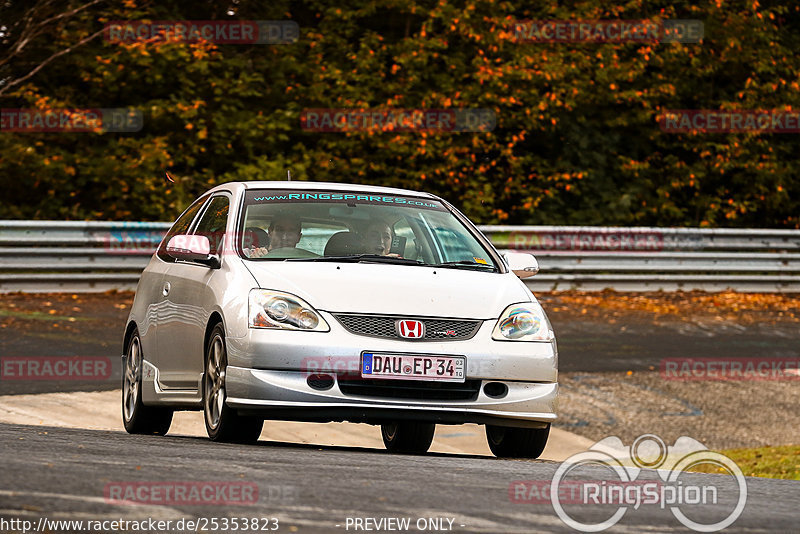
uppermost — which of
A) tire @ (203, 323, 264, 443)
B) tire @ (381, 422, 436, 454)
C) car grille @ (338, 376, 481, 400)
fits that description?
car grille @ (338, 376, 481, 400)

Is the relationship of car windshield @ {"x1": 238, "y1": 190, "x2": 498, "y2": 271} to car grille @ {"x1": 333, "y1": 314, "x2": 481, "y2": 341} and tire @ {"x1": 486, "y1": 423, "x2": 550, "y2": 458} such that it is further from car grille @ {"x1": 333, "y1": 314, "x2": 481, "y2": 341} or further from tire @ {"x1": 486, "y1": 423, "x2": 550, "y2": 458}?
tire @ {"x1": 486, "y1": 423, "x2": 550, "y2": 458}

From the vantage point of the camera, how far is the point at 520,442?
856cm

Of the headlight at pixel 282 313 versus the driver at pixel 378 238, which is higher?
the headlight at pixel 282 313

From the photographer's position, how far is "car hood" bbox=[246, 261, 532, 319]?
783 cm

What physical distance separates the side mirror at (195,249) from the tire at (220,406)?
443mm

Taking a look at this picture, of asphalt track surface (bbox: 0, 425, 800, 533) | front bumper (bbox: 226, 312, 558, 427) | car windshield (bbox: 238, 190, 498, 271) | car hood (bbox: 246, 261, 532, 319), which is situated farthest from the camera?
car windshield (bbox: 238, 190, 498, 271)

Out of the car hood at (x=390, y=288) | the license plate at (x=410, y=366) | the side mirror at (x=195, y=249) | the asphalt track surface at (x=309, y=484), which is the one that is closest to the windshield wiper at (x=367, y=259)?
the car hood at (x=390, y=288)

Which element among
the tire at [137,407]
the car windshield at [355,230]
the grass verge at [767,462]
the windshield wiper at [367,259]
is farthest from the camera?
the grass verge at [767,462]

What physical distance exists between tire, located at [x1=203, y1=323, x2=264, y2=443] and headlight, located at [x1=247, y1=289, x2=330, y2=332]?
303 mm

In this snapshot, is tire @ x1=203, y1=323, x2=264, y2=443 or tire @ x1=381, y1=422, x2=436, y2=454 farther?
tire @ x1=381, y1=422, x2=436, y2=454

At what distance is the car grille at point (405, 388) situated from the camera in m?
7.80

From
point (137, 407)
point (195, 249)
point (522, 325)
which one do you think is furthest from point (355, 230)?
point (137, 407)

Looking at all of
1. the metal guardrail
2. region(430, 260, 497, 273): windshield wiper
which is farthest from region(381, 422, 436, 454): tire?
the metal guardrail

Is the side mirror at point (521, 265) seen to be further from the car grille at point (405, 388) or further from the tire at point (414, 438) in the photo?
the tire at point (414, 438)
